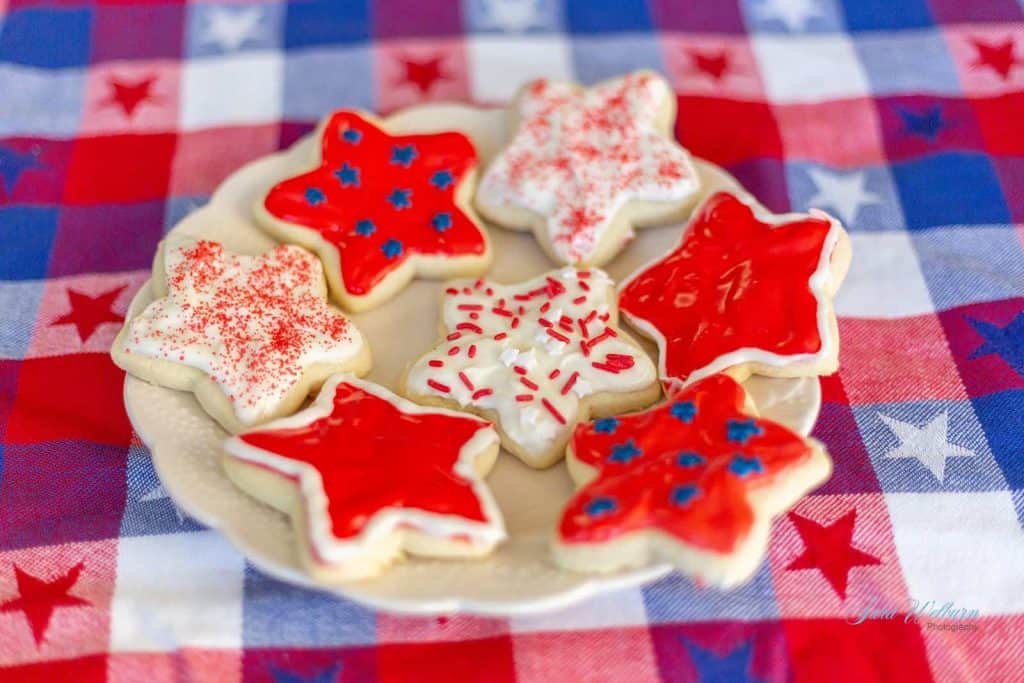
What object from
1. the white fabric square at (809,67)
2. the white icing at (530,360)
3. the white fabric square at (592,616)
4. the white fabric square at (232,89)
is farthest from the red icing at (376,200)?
the white fabric square at (809,67)

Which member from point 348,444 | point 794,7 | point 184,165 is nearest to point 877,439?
point 348,444

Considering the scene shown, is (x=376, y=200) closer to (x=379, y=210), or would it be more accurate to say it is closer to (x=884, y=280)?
(x=379, y=210)

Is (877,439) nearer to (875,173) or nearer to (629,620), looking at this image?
(629,620)

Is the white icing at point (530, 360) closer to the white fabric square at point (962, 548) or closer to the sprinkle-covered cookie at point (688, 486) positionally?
the sprinkle-covered cookie at point (688, 486)

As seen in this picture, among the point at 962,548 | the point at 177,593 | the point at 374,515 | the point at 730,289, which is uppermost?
the point at 730,289

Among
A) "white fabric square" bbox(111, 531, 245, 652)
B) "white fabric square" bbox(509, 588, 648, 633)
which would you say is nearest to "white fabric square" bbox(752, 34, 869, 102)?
"white fabric square" bbox(509, 588, 648, 633)

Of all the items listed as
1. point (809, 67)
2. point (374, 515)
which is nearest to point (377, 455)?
point (374, 515)
